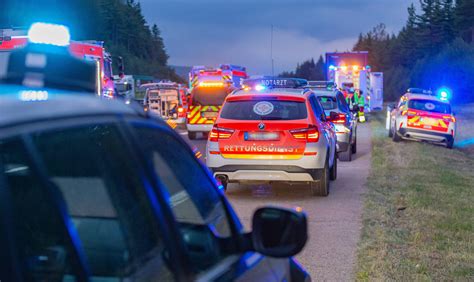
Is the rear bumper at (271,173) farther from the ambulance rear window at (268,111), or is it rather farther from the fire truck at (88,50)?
the fire truck at (88,50)

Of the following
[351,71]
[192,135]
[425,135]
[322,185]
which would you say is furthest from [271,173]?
[351,71]

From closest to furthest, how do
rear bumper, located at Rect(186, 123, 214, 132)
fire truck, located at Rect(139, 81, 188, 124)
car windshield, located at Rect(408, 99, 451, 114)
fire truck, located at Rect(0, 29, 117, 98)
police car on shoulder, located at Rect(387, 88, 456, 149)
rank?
fire truck, located at Rect(0, 29, 117, 98)
police car on shoulder, located at Rect(387, 88, 456, 149)
car windshield, located at Rect(408, 99, 451, 114)
rear bumper, located at Rect(186, 123, 214, 132)
fire truck, located at Rect(139, 81, 188, 124)

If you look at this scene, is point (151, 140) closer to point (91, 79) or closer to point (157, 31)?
point (91, 79)

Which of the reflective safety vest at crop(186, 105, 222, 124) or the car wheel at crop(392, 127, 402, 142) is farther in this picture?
the reflective safety vest at crop(186, 105, 222, 124)

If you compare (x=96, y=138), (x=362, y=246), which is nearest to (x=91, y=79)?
(x=96, y=138)

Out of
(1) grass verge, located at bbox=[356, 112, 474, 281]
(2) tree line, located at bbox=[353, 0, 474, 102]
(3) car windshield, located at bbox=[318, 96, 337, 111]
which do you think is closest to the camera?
(1) grass verge, located at bbox=[356, 112, 474, 281]

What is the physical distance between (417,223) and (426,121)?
42.8 feet

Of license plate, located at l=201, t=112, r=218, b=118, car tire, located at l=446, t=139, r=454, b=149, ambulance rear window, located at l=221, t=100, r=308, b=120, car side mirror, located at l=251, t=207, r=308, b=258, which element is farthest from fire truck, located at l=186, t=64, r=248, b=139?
car side mirror, located at l=251, t=207, r=308, b=258

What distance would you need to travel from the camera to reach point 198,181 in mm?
3066

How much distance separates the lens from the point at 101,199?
2.32 meters

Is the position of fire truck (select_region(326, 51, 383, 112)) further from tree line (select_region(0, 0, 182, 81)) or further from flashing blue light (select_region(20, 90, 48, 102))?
flashing blue light (select_region(20, 90, 48, 102))

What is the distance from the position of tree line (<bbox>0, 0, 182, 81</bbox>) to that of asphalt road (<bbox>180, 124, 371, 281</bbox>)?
3591 millimetres

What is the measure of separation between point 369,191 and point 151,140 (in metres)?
9.27

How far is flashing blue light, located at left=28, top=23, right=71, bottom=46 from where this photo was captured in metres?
3.88
